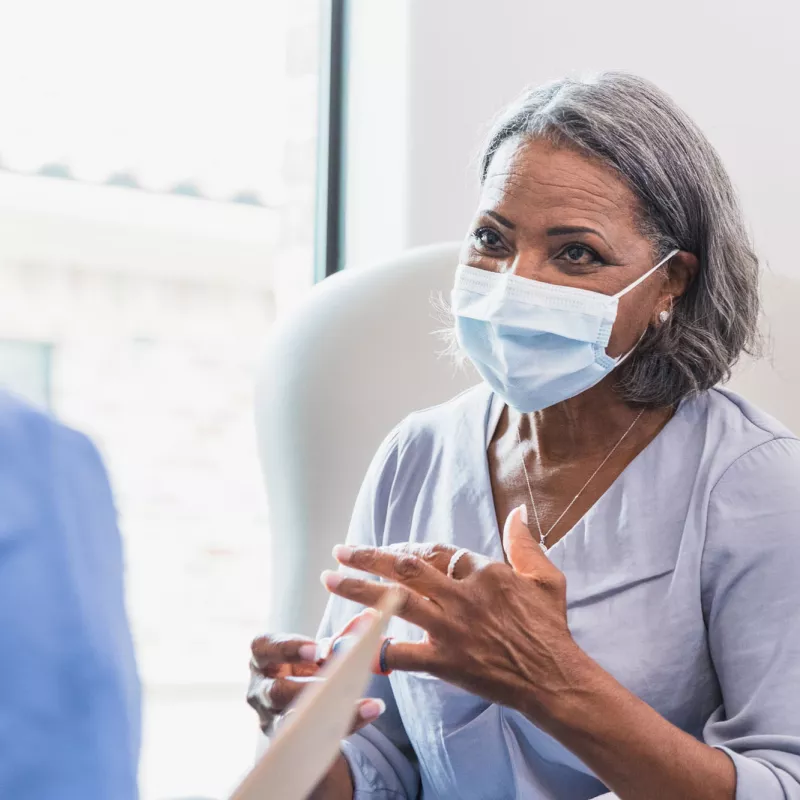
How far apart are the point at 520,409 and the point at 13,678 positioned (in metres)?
0.89

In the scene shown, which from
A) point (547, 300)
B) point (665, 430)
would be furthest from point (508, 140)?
point (665, 430)

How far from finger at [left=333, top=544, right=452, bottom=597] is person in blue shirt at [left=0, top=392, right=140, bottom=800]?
54cm

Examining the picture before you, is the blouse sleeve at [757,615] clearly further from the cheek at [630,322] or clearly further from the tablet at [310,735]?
the tablet at [310,735]

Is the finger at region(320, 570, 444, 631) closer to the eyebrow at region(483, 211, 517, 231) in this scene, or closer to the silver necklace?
the silver necklace

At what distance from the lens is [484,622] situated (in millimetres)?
891

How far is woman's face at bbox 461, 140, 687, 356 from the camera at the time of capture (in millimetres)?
1104

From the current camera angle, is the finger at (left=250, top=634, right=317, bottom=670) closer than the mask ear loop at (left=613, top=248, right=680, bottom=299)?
Yes

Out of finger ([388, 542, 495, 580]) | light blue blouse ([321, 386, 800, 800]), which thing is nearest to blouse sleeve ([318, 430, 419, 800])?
light blue blouse ([321, 386, 800, 800])

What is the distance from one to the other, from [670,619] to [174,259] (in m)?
1.92

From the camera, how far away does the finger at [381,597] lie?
84cm

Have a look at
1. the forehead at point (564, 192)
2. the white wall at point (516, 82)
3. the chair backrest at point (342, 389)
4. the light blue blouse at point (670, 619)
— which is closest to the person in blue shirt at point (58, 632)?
the light blue blouse at point (670, 619)

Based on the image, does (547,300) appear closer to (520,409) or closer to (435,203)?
(520,409)

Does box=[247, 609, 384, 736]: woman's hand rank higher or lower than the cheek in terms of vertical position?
lower

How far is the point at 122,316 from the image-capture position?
2.70 metres
